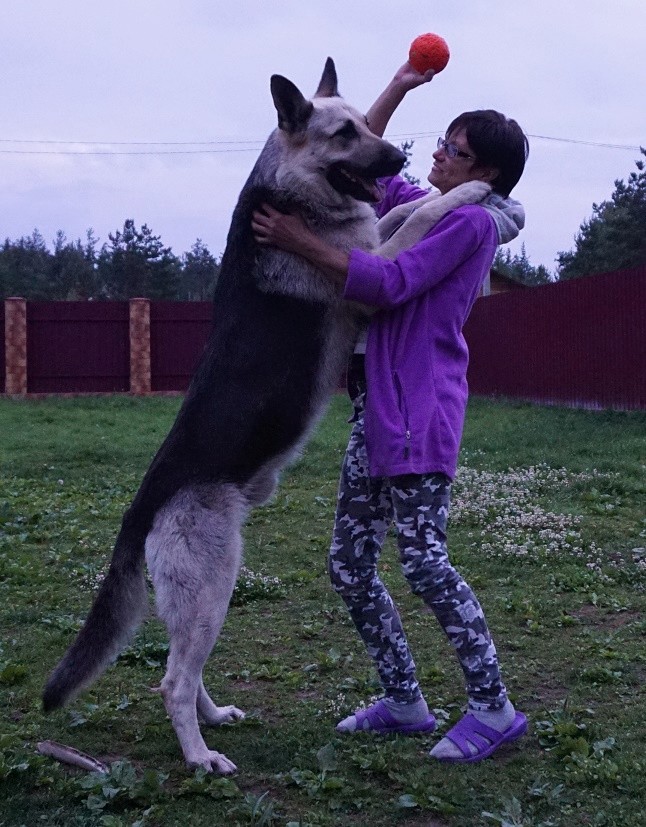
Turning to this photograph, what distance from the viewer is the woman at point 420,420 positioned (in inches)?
118

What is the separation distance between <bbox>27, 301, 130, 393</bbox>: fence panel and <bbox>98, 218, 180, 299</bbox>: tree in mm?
32891

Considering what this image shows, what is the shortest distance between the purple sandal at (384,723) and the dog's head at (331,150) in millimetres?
1961

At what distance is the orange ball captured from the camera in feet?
11.3

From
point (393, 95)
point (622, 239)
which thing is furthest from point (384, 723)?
point (622, 239)

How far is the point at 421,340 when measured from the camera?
3.06 metres

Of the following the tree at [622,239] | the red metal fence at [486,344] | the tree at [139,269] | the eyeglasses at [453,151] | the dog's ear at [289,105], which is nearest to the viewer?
the eyeglasses at [453,151]

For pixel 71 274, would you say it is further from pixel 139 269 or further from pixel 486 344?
pixel 486 344

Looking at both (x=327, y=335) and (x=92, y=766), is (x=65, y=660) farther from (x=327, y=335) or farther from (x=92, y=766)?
(x=327, y=335)

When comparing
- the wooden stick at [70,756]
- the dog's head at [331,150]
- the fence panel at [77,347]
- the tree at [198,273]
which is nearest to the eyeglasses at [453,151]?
the dog's head at [331,150]

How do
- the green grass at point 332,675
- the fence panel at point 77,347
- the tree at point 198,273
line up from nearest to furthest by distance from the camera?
the green grass at point 332,675 < the fence panel at point 77,347 < the tree at point 198,273

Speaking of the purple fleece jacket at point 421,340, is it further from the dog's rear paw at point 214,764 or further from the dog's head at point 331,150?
the dog's rear paw at point 214,764

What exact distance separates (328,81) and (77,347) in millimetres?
17011

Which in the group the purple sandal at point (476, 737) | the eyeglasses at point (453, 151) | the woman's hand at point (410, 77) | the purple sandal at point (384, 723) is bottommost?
the purple sandal at point (384, 723)

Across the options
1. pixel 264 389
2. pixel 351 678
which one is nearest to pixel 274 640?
pixel 351 678
